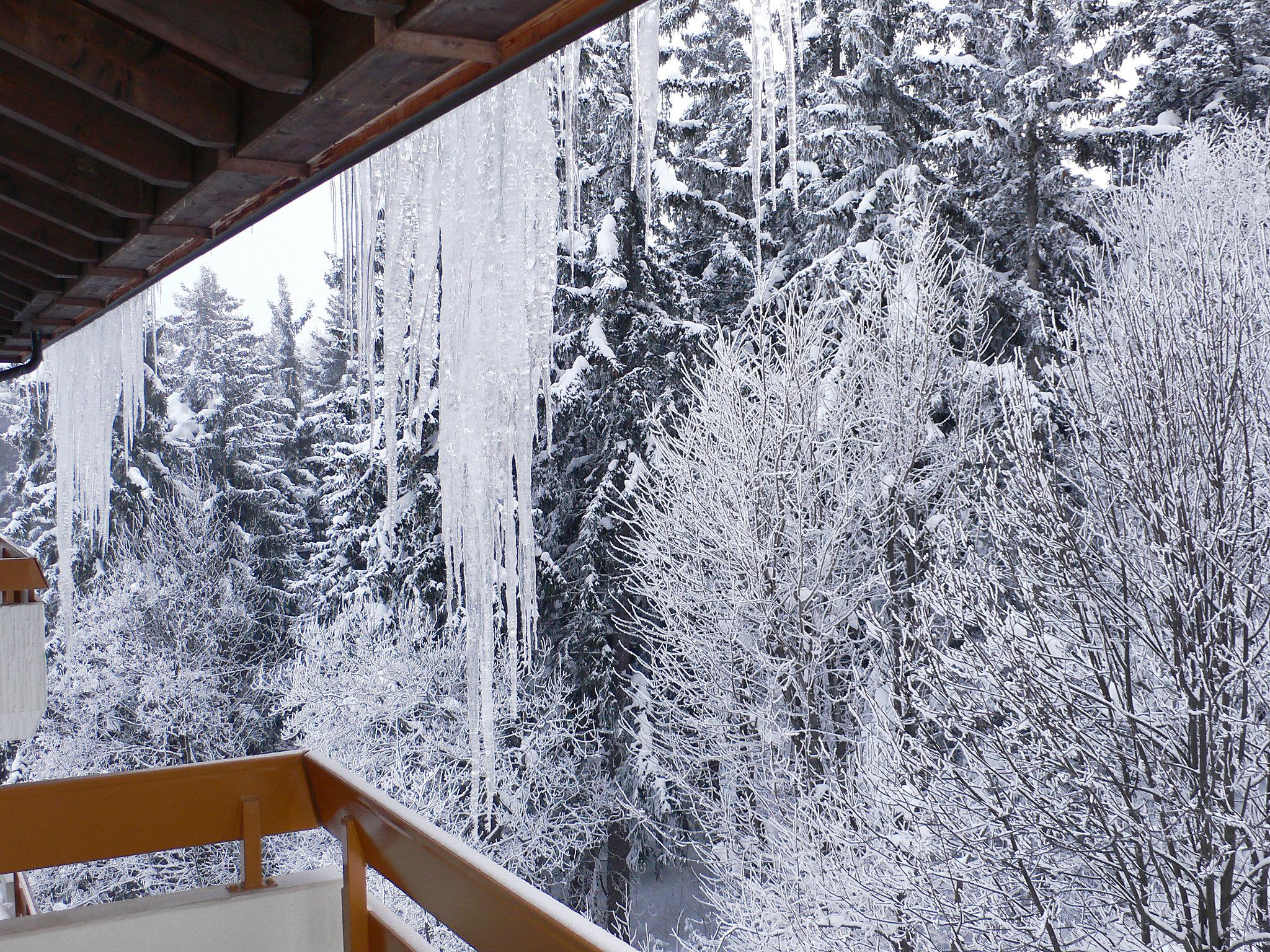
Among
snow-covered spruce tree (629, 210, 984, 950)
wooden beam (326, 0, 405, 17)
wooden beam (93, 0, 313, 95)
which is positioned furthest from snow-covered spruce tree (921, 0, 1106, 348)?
wooden beam (326, 0, 405, 17)

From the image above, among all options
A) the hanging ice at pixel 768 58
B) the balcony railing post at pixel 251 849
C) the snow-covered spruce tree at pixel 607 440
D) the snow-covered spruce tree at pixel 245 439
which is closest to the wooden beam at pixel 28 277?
the balcony railing post at pixel 251 849

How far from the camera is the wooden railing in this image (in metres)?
1.44

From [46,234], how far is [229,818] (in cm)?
162

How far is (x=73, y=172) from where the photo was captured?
83.4 inches

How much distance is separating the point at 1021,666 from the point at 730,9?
7.05 m

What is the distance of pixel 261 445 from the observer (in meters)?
15.2

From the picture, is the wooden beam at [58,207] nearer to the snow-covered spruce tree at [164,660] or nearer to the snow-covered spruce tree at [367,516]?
the snow-covered spruce tree at [367,516]

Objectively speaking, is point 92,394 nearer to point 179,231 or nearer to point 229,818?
point 179,231

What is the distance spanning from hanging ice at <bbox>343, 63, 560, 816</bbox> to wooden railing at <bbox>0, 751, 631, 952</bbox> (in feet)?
3.69

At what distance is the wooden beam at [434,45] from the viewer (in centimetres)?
118

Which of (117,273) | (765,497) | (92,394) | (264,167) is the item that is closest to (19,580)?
(117,273)

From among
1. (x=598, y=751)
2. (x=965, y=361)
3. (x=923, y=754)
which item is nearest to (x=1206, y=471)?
(x=923, y=754)

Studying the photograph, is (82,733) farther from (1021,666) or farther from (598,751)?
(1021,666)

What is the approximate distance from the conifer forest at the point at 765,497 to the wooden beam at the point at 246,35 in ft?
1.88
